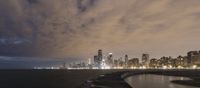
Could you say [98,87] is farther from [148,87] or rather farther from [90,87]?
[148,87]

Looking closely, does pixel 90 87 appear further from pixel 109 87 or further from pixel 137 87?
pixel 137 87

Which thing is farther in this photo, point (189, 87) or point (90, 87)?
point (189, 87)

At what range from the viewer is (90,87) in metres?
53.6

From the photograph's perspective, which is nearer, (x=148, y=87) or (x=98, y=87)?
(x=98, y=87)

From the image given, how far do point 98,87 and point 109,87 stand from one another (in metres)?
1.70

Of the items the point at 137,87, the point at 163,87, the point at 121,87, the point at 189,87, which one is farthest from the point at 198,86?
the point at 121,87

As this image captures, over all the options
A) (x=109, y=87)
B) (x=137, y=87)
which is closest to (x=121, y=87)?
(x=109, y=87)

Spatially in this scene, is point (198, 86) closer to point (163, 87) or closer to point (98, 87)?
point (163, 87)

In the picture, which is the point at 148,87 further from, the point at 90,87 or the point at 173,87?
the point at 90,87

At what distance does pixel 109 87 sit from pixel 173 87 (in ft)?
87.8

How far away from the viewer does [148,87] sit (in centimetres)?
7738

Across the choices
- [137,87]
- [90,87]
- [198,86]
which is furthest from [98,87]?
[198,86]

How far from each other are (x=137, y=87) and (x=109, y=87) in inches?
908

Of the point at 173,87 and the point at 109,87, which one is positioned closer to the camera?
the point at 109,87
